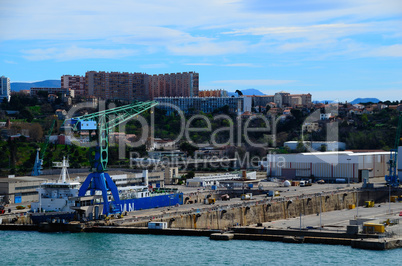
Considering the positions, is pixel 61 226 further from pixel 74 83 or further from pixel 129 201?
pixel 74 83

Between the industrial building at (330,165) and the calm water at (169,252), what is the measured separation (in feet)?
119

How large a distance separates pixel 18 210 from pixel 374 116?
76.2 metres

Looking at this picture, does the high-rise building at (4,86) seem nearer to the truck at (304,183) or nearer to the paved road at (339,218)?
the truck at (304,183)

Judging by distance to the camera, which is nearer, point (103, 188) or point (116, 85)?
point (103, 188)

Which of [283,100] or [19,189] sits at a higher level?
[283,100]

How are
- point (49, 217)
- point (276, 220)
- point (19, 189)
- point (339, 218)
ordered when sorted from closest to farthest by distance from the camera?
point (49, 217), point (339, 218), point (276, 220), point (19, 189)

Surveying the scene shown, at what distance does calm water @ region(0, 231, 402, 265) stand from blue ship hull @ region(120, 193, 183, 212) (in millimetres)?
8799

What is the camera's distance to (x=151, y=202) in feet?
147

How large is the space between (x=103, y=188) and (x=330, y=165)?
3557 centimetres

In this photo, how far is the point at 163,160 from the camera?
78.4 meters

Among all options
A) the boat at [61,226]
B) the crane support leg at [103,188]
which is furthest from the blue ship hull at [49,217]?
the crane support leg at [103,188]

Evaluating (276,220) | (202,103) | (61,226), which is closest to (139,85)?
(202,103)

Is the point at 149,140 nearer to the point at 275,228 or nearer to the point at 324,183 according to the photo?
the point at 324,183

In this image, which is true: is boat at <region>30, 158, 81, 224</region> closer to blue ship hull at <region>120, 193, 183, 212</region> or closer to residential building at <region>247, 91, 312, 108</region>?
blue ship hull at <region>120, 193, 183, 212</region>
